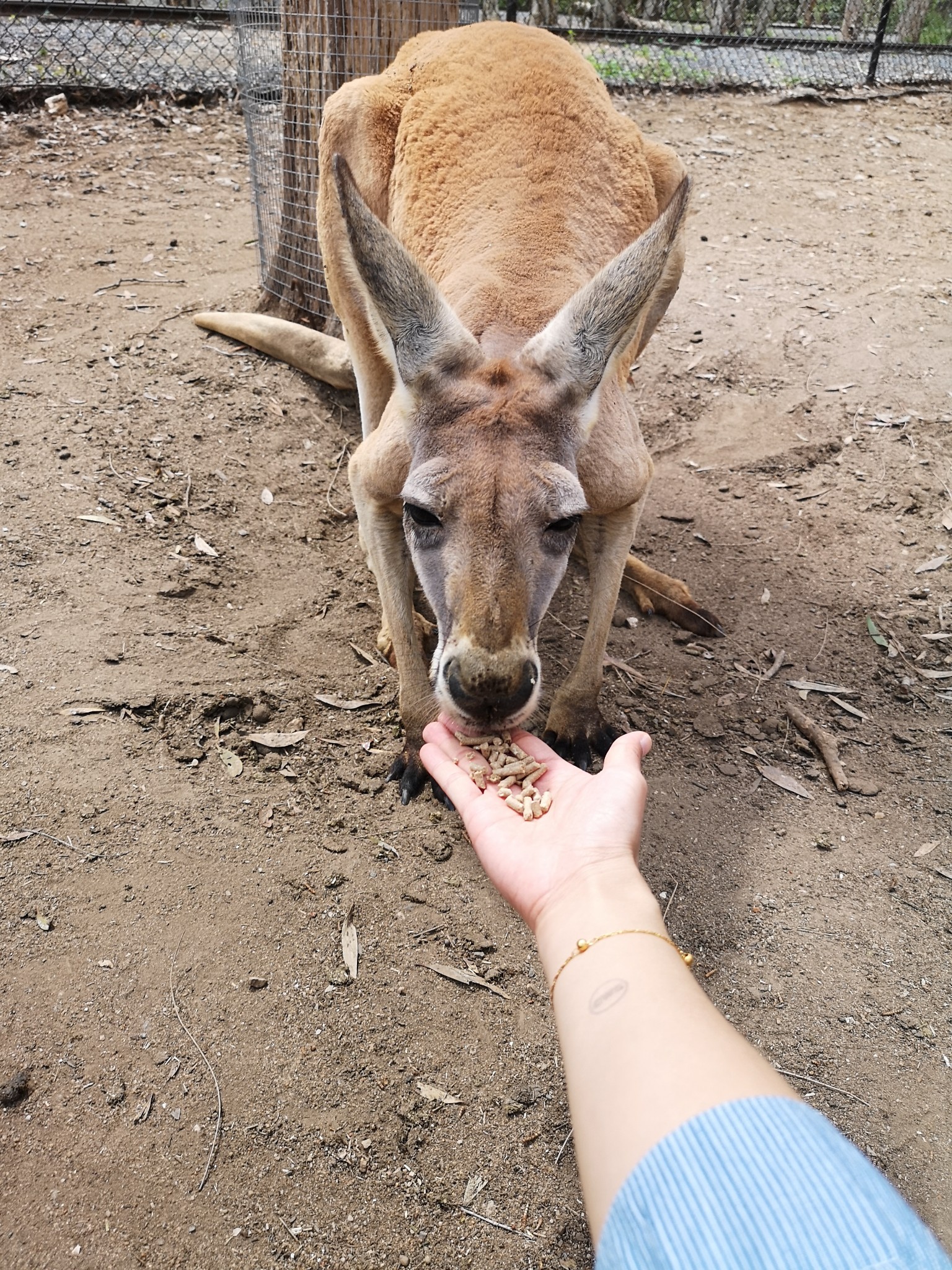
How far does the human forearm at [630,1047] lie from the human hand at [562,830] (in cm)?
15

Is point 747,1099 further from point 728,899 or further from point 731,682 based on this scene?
point 731,682

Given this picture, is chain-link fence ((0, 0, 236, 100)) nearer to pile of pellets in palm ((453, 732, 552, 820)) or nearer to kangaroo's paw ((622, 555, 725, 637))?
kangaroo's paw ((622, 555, 725, 637))

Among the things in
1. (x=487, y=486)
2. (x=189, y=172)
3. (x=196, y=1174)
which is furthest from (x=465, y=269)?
(x=189, y=172)

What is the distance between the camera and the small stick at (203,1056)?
2.10 m

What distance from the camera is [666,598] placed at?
412 cm

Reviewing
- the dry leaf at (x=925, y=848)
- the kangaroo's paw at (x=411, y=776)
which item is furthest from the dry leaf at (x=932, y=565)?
the kangaroo's paw at (x=411, y=776)

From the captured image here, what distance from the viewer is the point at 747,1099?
3.53 feet

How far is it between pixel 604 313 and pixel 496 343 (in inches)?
15.6

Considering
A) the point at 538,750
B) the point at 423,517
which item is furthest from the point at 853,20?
the point at 538,750

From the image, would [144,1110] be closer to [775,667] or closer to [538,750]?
[538,750]

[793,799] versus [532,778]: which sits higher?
[532,778]

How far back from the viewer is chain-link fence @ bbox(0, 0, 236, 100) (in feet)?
27.6

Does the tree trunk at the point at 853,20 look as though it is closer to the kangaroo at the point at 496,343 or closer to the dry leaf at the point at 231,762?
the kangaroo at the point at 496,343

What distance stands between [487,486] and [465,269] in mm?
1266
